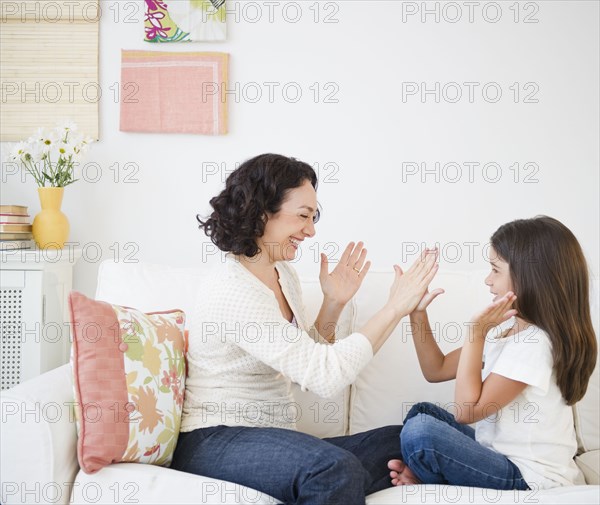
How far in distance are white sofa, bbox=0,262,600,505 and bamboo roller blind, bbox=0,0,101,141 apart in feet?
3.57

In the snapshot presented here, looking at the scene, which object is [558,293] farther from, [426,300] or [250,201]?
[250,201]

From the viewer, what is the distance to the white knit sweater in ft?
5.33

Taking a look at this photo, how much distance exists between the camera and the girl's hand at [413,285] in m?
1.78

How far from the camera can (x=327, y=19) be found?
9.35 feet

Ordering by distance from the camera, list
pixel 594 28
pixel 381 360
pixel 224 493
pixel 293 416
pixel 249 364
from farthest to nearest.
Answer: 1. pixel 594 28
2. pixel 381 360
3. pixel 293 416
4. pixel 249 364
5. pixel 224 493

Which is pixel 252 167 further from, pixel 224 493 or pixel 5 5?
pixel 5 5

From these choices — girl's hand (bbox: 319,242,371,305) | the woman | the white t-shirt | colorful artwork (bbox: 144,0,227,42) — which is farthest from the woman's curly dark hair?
colorful artwork (bbox: 144,0,227,42)

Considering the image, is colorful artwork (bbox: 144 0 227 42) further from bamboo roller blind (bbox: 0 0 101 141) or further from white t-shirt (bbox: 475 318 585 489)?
white t-shirt (bbox: 475 318 585 489)

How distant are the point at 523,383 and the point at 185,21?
2038mm

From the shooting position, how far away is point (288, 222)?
6.00 feet

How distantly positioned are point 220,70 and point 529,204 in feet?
4.74

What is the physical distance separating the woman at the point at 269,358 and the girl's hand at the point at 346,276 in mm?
115

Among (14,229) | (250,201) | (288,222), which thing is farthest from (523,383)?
(14,229)

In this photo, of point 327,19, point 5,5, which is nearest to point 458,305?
point 327,19
